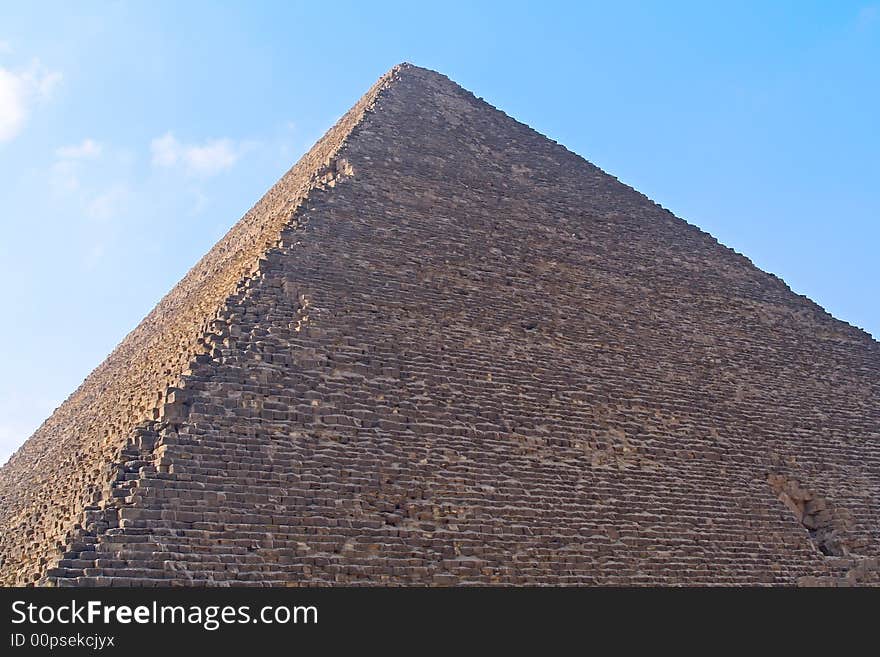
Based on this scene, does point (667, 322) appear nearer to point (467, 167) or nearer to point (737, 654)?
point (467, 167)

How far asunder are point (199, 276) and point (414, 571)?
953cm

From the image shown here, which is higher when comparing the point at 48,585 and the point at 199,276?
the point at 199,276

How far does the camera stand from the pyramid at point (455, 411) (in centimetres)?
782

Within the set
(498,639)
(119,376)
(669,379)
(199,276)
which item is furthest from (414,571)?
(199,276)

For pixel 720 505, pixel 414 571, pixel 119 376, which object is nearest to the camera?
pixel 414 571

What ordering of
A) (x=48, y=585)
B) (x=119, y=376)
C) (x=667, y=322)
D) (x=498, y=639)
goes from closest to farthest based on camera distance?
(x=48, y=585) → (x=498, y=639) → (x=667, y=322) → (x=119, y=376)

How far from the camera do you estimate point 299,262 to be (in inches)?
411

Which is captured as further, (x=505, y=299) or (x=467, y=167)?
(x=467, y=167)

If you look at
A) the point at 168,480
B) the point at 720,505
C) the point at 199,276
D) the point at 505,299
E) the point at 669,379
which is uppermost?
the point at 199,276

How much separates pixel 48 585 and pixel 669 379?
7.77 metres

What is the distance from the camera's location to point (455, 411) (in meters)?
9.59

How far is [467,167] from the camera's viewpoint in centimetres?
1455

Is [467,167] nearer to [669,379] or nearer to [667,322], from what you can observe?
[667,322]

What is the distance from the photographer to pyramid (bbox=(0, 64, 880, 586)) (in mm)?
7820
